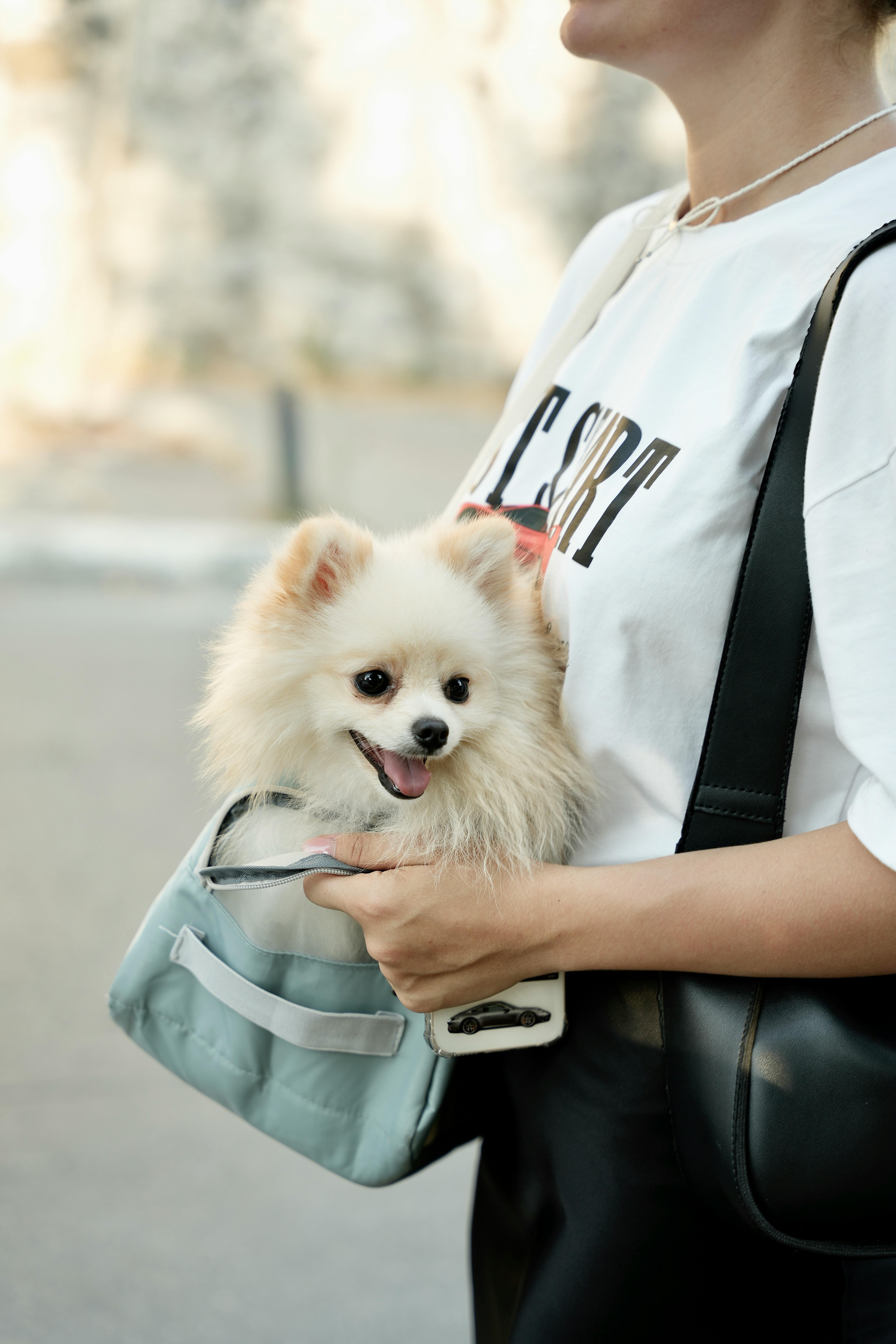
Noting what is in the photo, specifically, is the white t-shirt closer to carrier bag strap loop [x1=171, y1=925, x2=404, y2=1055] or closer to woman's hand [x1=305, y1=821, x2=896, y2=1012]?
woman's hand [x1=305, y1=821, x2=896, y2=1012]

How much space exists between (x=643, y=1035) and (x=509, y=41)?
5.15 meters

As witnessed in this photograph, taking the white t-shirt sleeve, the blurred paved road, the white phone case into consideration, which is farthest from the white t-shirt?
the blurred paved road

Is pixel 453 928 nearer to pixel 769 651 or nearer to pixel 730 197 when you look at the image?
pixel 769 651

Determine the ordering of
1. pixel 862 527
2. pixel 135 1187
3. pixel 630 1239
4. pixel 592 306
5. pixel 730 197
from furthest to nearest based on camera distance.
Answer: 1. pixel 135 1187
2. pixel 592 306
3. pixel 730 197
4. pixel 630 1239
5. pixel 862 527

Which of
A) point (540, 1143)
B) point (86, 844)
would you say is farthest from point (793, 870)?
point (86, 844)

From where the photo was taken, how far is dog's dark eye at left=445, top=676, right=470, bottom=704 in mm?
832

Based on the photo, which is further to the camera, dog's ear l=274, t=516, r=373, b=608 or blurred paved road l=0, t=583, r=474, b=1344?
blurred paved road l=0, t=583, r=474, b=1344

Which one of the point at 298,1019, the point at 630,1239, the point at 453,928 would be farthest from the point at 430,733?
the point at 630,1239

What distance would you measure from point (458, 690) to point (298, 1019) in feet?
0.97

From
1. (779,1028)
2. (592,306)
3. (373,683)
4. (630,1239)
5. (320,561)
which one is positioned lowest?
(630,1239)

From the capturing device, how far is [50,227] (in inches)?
199

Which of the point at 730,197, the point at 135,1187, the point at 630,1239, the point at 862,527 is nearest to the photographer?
the point at 862,527

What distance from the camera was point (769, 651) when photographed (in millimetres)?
645

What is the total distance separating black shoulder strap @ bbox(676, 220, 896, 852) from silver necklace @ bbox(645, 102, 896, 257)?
199 mm
